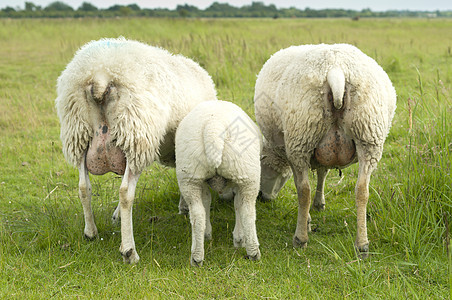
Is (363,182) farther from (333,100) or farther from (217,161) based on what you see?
(217,161)

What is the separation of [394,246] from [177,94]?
2142 mm

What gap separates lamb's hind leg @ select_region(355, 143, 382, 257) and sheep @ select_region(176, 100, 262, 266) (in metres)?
0.77

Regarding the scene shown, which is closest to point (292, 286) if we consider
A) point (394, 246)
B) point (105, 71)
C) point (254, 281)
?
point (254, 281)

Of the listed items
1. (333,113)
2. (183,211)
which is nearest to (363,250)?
(333,113)

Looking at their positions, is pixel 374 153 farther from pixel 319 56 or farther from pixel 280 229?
pixel 280 229

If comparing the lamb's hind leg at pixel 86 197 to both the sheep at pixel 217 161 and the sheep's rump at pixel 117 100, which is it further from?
the sheep at pixel 217 161

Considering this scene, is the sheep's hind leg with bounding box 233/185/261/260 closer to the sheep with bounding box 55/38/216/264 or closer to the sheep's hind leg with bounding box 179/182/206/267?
the sheep's hind leg with bounding box 179/182/206/267

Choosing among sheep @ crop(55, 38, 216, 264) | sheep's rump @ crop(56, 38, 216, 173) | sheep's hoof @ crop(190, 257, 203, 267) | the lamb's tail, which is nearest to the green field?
sheep's hoof @ crop(190, 257, 203, 267)

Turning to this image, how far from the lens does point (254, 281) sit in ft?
10.3

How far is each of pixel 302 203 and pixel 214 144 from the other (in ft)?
3.50

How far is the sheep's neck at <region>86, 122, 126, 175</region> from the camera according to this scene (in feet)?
11.2

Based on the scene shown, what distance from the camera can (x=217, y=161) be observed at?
2969mm

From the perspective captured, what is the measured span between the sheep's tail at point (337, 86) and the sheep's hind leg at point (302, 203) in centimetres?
74

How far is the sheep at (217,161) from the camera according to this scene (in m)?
3.07
